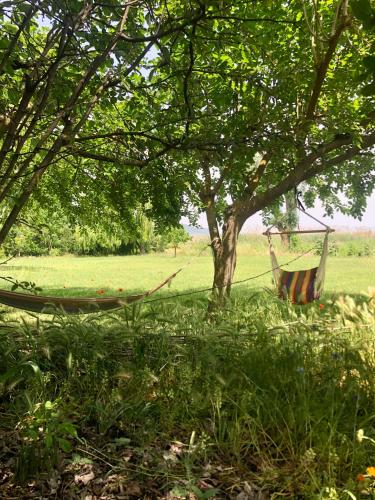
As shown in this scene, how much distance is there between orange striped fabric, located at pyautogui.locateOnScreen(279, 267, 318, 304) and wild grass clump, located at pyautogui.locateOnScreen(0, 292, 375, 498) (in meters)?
2.95

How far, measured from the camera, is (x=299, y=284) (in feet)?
17.4

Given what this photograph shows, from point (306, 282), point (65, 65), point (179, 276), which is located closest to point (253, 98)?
point (65, 65)

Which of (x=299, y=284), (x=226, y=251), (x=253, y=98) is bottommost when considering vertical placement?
(x=299, y=284)

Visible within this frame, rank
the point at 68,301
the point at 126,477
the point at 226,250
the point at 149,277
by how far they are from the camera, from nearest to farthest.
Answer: the point at 126,477, the point at 68,301, the point at 226,250, the point at 149,277

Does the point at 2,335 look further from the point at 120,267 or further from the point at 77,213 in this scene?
the point at 120,267

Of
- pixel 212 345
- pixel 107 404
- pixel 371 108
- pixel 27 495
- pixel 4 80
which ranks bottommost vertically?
pixel 27 495

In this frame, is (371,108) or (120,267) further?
(120,267)

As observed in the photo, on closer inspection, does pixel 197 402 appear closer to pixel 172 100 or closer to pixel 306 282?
pixel 172 100

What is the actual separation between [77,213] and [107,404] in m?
2.25

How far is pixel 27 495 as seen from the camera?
1.25 meters

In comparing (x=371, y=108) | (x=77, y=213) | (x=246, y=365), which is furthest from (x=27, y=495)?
(x=371, y=108)

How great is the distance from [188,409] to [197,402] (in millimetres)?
57

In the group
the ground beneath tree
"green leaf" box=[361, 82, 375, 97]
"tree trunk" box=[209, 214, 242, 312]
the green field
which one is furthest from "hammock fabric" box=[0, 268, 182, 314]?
the green field

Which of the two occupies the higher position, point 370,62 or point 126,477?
point 370,62
